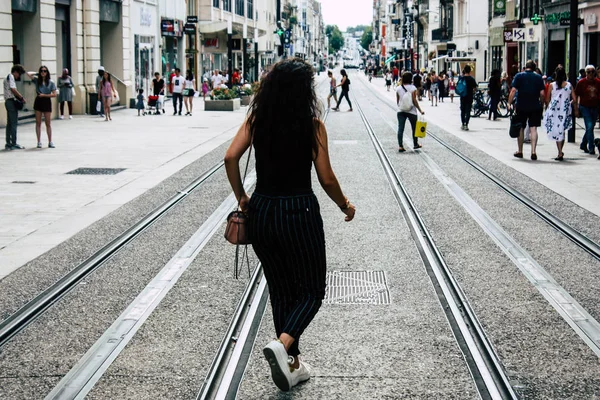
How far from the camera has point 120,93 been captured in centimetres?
3988

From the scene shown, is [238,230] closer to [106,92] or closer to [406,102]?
[406,102]

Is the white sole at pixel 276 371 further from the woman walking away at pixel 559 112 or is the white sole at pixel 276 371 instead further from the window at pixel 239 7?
the window at pixel 239 7

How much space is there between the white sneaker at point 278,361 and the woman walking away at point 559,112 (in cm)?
1437

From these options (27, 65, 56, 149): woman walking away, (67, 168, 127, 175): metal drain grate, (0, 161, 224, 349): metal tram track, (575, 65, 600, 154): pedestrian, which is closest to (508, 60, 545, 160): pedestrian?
(575, 65, 600, 154): pedestrian

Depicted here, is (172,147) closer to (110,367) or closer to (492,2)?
(110,367)

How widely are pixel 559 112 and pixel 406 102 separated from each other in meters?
3.20

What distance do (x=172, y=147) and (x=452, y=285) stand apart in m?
14.6

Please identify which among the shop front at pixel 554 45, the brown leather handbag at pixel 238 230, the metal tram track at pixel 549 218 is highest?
the shop front at pixel 554 45

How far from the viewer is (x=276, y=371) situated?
4.99 metres

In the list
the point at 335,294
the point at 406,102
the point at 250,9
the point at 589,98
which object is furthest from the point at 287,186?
the point at 250,9

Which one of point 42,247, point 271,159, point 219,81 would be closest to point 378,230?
point 42,247

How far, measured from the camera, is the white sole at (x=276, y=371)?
4953mm

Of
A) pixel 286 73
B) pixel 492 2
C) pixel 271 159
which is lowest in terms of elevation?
pixel 271 159

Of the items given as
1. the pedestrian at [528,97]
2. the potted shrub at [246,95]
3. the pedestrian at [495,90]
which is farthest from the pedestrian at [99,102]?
the pedestrian at [528,97]
